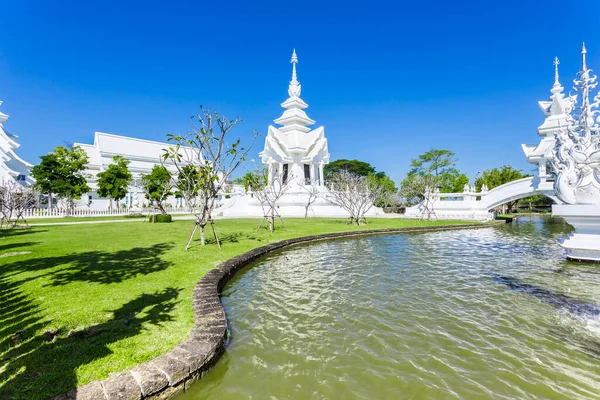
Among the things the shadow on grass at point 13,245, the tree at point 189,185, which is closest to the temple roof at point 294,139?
the tree at point 189,185

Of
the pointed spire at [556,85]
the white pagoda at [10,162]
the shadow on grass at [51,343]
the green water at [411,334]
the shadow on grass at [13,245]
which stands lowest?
the green water at [411,334]

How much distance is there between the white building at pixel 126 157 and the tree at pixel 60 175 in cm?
930

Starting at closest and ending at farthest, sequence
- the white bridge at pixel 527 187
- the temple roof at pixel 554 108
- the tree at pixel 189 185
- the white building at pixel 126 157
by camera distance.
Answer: the tree at pixel 189 185
the white bridge at pixel 527 187
the temple roof at pixel 554 108
the white building at pixel 126 157

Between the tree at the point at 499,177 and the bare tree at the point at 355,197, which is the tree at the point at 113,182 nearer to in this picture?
the bare tree at the point at 355,197

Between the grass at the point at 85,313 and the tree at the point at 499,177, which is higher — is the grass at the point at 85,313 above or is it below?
below

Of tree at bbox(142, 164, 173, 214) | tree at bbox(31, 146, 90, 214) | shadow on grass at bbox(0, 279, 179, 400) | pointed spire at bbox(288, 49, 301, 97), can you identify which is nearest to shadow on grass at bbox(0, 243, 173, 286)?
shadow on grass at bbox(0, 279, 179, 400)

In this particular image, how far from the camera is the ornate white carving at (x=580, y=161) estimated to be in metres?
8.44

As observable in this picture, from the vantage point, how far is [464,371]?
3713 millimetres

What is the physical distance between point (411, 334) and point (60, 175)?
37.7 meters

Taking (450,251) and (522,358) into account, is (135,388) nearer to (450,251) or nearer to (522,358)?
(522,358)

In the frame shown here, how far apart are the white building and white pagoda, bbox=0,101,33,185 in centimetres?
681

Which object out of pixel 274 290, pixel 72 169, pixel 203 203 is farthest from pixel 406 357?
pixel 72 169

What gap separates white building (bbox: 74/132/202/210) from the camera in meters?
43.7

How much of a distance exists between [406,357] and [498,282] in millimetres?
4648
